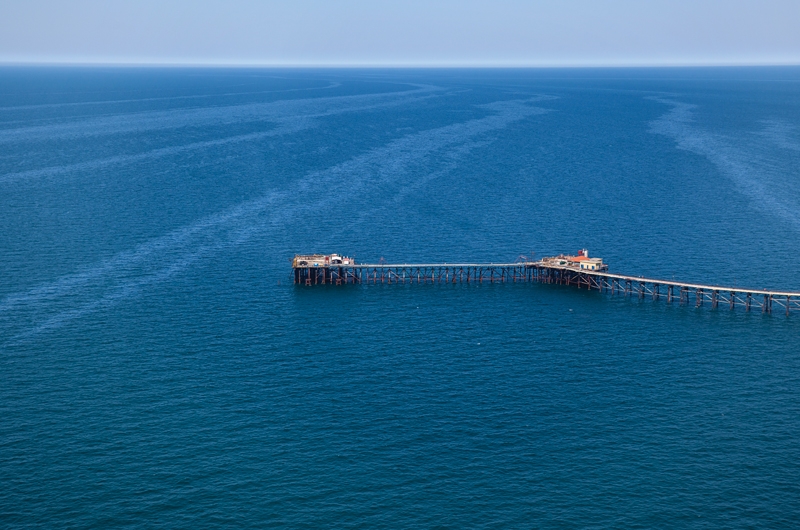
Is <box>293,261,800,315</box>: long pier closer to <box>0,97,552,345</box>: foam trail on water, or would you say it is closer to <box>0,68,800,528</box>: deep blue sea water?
<box>0,68,800,528</box>: deep blue sea water

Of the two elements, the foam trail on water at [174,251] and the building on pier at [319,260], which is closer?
the foam trail on water at [174,251]

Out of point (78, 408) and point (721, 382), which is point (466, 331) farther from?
point (78, 408)

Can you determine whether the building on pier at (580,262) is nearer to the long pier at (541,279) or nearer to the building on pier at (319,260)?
the long pier at (541,279)

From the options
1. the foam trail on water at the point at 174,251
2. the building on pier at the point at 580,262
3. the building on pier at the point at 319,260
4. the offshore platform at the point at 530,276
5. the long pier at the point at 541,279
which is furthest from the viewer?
the building on pier at the point at 580,262

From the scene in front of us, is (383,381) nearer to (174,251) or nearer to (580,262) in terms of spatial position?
(580,262)

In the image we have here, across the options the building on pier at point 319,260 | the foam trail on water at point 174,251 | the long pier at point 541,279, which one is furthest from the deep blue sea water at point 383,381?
the building on pier at point 319,260

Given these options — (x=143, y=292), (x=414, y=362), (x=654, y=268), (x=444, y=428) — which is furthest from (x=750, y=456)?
(x=143, y=292)

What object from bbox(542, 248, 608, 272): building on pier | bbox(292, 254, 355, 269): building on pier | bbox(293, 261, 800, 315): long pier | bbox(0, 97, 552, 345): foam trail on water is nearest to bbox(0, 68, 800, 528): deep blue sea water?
bbox(0, 97, 552, 345): foam trail on water
